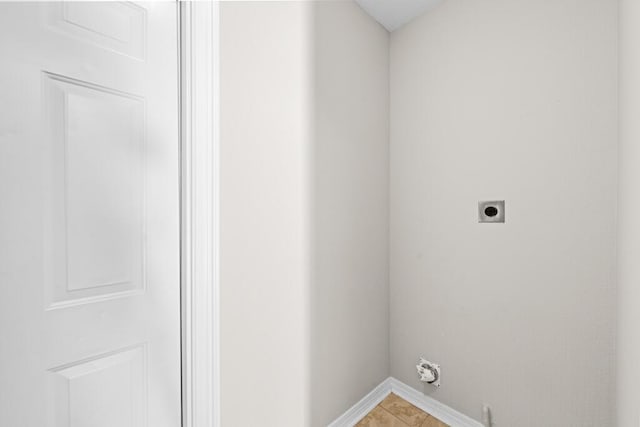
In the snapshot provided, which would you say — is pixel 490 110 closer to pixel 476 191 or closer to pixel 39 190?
pixel 476 191

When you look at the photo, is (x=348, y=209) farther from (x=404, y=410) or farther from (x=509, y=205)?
(x=404, y=410)

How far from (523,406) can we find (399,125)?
58.4 inches

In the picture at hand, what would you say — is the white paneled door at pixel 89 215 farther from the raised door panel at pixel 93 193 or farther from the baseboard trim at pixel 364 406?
the baseboard trim at pixel 364 406

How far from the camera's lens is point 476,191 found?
4.24 feet

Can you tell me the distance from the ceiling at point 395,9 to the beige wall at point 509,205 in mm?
49

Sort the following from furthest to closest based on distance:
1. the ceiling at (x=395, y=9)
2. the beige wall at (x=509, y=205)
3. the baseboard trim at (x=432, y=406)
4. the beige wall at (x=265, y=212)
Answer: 1. the ceiling at (x=395, y=9)
2. the baseboard trim at (x=432, y=406)
3. the beige wall at (x=509, y=205)
4. the beige wall at (x=265, y=212)

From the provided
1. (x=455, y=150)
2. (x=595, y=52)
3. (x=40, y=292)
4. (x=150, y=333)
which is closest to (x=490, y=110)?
(x=455, y=150)

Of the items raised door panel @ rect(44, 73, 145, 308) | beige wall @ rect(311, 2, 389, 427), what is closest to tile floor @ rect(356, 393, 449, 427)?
beige wall @ rect(311, 2, 389, 427)

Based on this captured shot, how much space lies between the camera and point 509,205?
1.19 m

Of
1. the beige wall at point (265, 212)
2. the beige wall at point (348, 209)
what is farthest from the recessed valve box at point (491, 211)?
A: the beige wall at point (265, 212)

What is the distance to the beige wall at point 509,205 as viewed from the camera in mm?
1009

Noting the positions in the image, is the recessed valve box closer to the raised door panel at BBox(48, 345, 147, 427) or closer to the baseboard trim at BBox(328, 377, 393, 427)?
the baseboard trim at BBox(328, 377, 393, 427)

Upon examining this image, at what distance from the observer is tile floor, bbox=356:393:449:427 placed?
1361 millimetres

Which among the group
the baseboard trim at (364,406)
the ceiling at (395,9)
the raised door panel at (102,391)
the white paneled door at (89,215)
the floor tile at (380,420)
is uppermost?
the ceiling at (395,9)
